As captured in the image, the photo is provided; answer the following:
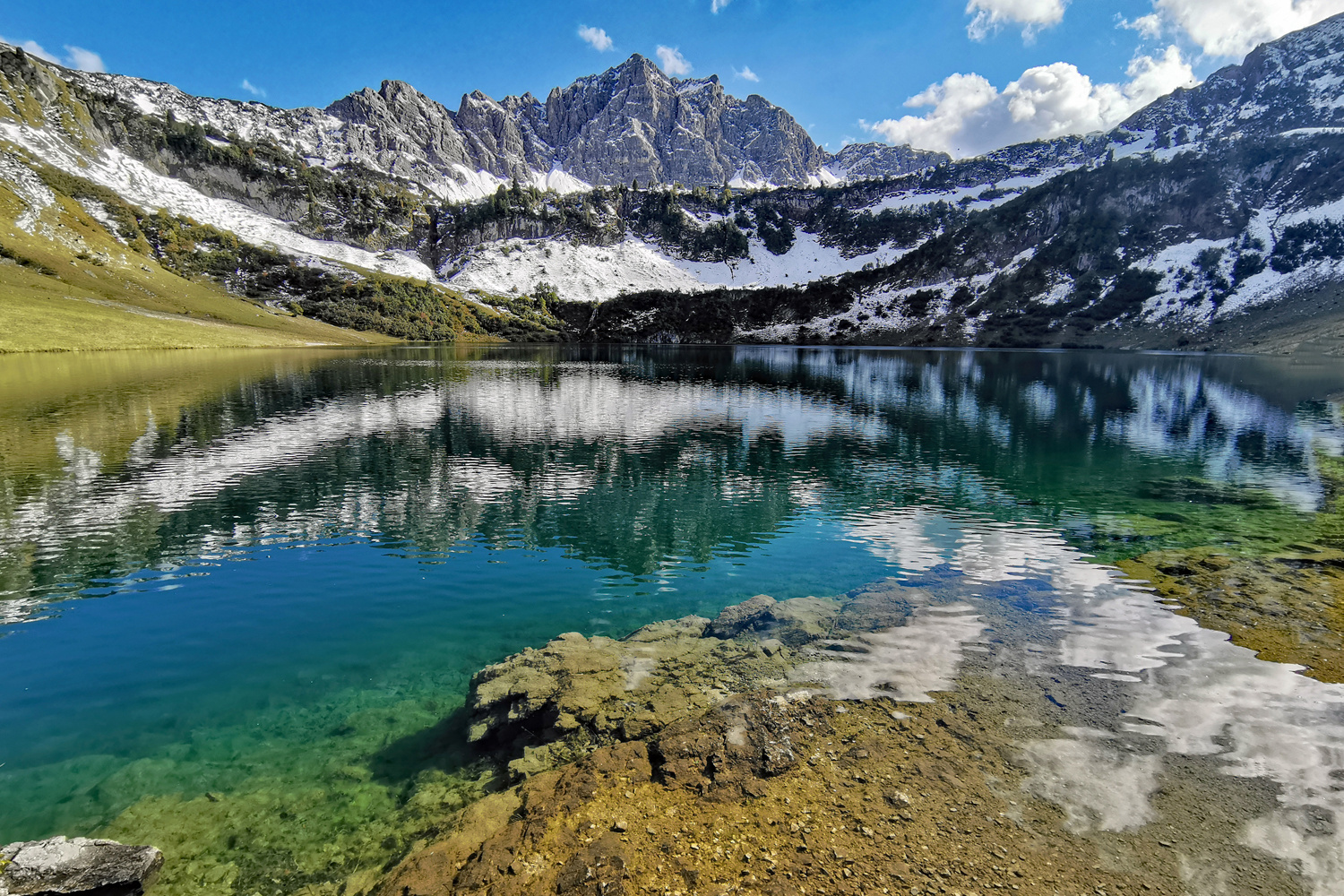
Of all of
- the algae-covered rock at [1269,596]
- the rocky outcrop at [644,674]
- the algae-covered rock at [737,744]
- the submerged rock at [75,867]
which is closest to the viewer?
the submerged rock at [75,867]

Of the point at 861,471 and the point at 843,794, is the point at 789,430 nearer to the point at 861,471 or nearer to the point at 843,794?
the point at 861,471

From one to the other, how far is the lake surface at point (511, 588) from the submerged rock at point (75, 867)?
693 millimetres

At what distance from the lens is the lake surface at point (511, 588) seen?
11.1 m

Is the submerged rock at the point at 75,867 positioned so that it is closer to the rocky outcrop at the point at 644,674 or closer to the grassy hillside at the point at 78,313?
the rocky outcrop at the point at 644,674

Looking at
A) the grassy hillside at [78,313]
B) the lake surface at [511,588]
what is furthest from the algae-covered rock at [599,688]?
the grassy hillside at [78,313]

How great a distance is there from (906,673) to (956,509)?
1960cm

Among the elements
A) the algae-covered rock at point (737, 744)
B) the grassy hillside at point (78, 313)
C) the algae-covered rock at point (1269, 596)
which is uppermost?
the grassy hillside at point (78, 313)

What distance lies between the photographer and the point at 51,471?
34.9 m

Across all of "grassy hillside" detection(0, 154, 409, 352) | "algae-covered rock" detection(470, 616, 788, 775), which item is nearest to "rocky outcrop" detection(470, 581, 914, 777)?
"algae-covered rock" detection(470, 616, 788, 775)

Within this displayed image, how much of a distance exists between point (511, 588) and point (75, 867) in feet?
44.2

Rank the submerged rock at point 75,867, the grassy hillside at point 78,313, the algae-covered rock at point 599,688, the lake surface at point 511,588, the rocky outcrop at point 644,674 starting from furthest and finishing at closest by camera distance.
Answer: the grassy hillside at point 78,313
the rocky outcrop at point 644,674
the algae-covered rock at point 599,688
the lake surface at point 511,588
the submerged rock at point 75,867

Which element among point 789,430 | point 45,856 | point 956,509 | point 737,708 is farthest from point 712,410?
point 45,856

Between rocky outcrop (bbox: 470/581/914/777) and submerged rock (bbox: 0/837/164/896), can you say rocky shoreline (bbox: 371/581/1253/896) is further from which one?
submerged rock (bbox: 0/837/164/896)

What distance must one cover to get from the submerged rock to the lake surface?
69 cm
